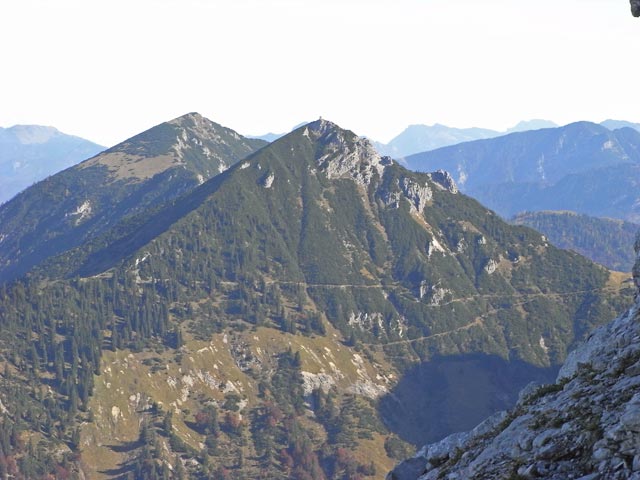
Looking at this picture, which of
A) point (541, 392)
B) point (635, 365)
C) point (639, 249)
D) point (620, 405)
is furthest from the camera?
point (639, 249)

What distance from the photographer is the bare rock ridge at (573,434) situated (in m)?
27.2

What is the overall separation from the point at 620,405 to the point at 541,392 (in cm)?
1491

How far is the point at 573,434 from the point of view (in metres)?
30.8

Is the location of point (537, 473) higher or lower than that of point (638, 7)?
lower

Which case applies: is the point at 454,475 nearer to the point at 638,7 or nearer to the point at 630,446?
the point at 630,446

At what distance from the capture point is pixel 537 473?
29.9 m

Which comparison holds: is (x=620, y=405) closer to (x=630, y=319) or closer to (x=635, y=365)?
(x=635, y=365)

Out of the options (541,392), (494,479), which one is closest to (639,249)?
(541,392)

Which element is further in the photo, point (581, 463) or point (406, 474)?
point (406, 474)

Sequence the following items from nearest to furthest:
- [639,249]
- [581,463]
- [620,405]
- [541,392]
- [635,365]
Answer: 1. [581,463]
2. [620,405]
3. [635,365]
4. [541,392]
5. [639,249]

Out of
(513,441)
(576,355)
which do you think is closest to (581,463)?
(513,441)

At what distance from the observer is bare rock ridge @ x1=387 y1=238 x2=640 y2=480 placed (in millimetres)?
27172

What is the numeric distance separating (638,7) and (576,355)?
26.8m

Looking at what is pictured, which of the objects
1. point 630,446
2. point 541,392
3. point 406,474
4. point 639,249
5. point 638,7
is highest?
point 638,7
